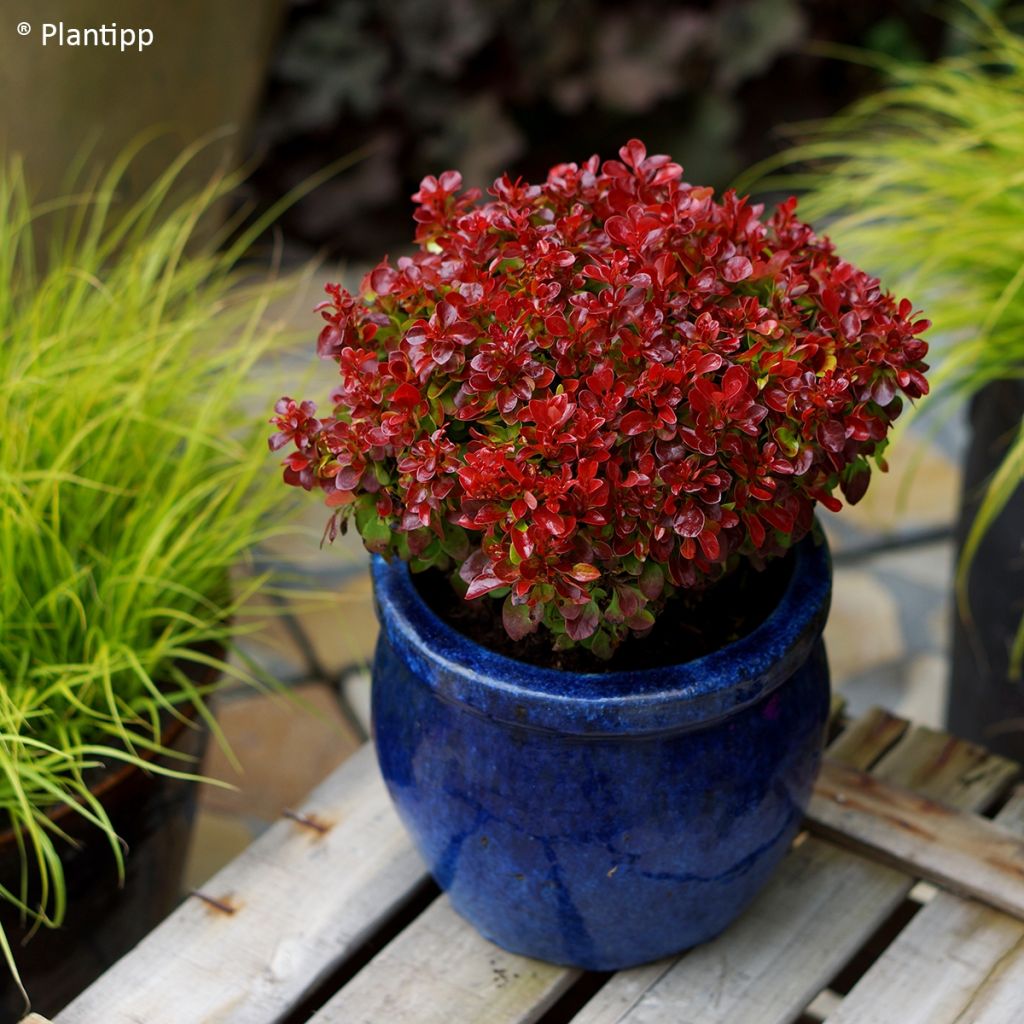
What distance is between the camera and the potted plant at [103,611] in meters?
1.33

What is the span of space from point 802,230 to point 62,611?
2.55 ft

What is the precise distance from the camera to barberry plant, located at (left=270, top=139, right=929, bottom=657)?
3.30ft

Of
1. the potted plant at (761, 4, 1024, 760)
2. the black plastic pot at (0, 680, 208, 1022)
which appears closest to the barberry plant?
the black plastic pot at (0, 680, 208, 1022)

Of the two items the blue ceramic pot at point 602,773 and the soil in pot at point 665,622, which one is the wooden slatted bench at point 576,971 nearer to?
the blue ceramic pot at point 602,773

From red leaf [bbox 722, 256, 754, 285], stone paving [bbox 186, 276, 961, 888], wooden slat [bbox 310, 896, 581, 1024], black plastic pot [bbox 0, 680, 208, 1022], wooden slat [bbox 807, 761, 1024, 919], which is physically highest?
red leaf [bbox 722, 256, 754, 285]

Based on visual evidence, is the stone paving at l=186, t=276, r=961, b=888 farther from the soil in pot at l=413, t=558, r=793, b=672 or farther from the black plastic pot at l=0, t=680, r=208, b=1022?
the soil in pot at l=413, t=558, r=793, b=672

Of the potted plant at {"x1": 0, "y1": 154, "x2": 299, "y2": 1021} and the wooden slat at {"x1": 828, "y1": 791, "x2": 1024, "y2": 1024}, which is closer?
the wooden slat at {"x1": 828, "y1": 791, "x2": 1024, "y2": 1024}

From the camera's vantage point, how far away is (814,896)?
4.33 feet

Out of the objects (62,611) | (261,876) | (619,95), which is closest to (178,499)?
(62,611)

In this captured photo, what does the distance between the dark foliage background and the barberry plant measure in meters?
1.95

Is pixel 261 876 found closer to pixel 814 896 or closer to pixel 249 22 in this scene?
pixel 814 896

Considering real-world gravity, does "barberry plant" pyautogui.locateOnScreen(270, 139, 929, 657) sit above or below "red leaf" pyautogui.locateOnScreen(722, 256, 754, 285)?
below

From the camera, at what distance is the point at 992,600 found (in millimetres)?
1773

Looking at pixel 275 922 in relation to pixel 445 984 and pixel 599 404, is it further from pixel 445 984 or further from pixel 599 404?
pixel 599 404
